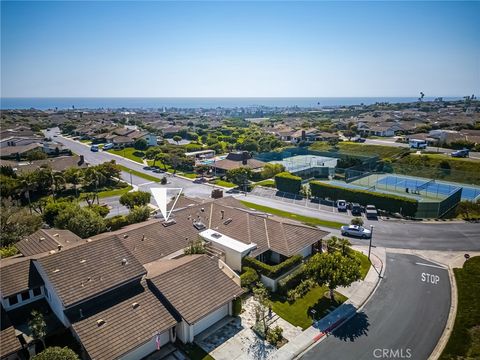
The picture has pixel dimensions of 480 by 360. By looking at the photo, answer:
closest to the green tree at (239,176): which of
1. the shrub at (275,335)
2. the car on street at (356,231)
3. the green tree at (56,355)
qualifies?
the car on street at (356,231)

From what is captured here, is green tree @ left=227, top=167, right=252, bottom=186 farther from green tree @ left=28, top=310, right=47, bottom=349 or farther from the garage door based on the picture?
green tree @ left=28, top=310, right=47, bottom=349

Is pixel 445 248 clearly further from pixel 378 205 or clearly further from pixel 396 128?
pixel 396 128

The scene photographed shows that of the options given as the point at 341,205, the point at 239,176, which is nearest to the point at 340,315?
the point at 341,205

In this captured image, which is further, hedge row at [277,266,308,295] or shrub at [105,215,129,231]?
shrub at [105,215,129,231]

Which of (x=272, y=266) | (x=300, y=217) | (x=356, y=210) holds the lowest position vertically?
(x=300, y=217)

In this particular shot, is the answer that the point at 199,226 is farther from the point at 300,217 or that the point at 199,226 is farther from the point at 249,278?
the point at 300,217

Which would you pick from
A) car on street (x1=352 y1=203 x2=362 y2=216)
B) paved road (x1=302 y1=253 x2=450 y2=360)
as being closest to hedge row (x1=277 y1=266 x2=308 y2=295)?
paved road (x1=302 y1=253 x2=450 y2=360)
